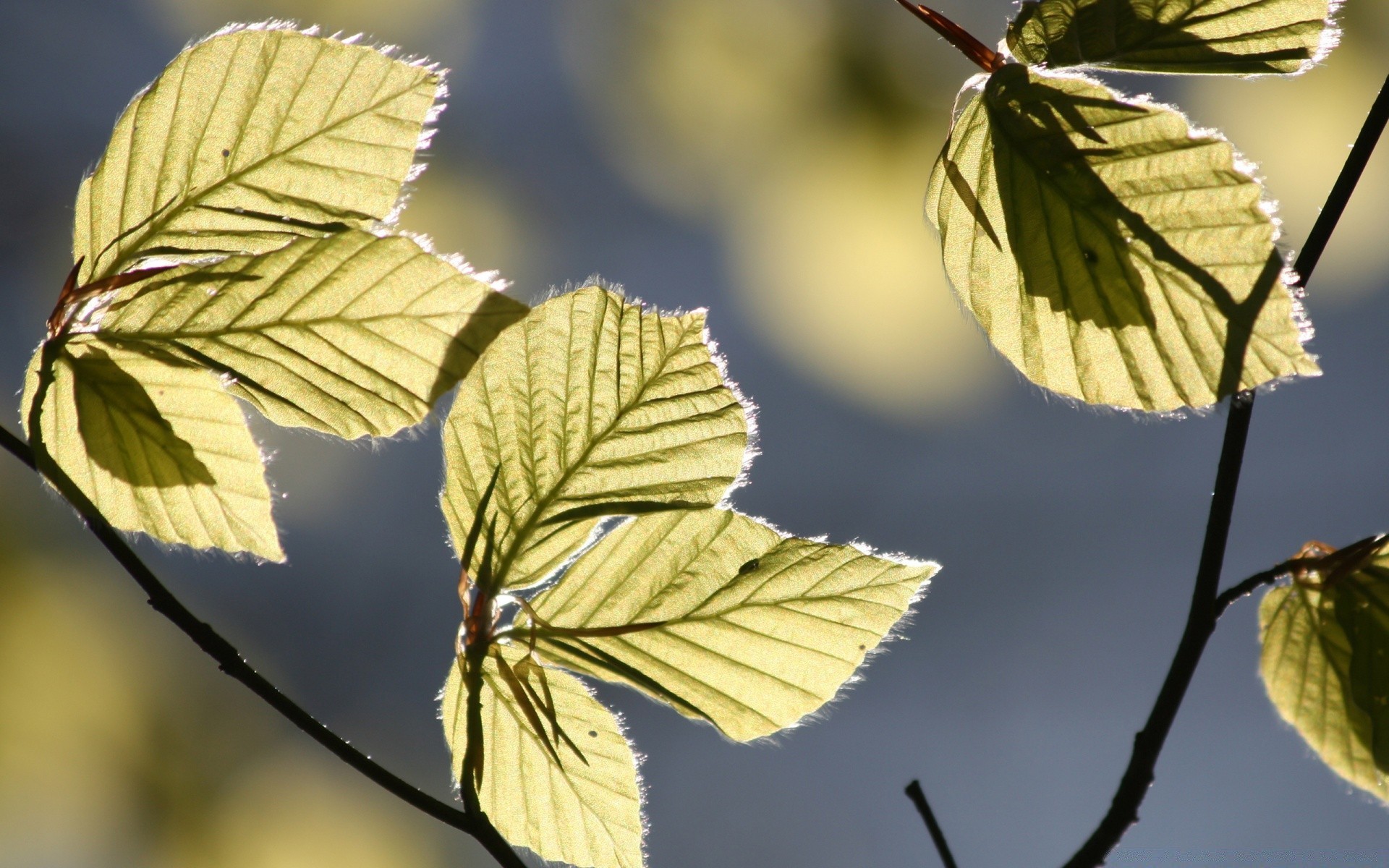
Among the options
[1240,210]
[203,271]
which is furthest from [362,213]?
[1240,210]

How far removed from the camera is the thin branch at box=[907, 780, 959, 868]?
405mm

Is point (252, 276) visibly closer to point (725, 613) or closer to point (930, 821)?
point (725, 613)

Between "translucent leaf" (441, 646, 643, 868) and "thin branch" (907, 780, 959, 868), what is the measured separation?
124mm

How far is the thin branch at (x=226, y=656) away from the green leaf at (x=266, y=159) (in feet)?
0.29

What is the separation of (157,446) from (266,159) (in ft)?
0.38

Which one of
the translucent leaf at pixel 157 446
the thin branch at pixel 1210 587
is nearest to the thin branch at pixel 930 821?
the thin branch at pixel 1210 587

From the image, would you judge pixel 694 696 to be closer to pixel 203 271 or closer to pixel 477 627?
pixel 477 627

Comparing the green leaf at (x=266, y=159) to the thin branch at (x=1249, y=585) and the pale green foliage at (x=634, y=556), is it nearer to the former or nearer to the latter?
the pale green foliage at (x=634, y=556)

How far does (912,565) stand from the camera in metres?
0.37

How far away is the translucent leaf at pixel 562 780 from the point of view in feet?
1.31

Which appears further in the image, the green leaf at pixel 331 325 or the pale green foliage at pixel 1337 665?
the pale green foliage at pixel 1337 665

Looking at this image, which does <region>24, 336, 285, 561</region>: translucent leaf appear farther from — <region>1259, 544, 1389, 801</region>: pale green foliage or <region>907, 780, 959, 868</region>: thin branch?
<region>1259, 544, 1389, 801</region>: pale green foliage

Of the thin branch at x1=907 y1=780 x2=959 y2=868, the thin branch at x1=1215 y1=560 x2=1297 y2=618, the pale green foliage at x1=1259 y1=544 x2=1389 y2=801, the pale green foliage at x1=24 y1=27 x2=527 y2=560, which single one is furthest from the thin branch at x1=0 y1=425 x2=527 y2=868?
the pale green foliage at x1=1259 y1=544 x2=1389 y2=801

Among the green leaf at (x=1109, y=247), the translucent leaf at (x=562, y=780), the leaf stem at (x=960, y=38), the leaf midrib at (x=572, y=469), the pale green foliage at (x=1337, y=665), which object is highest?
the leaf stem at (x=960, y=38)
